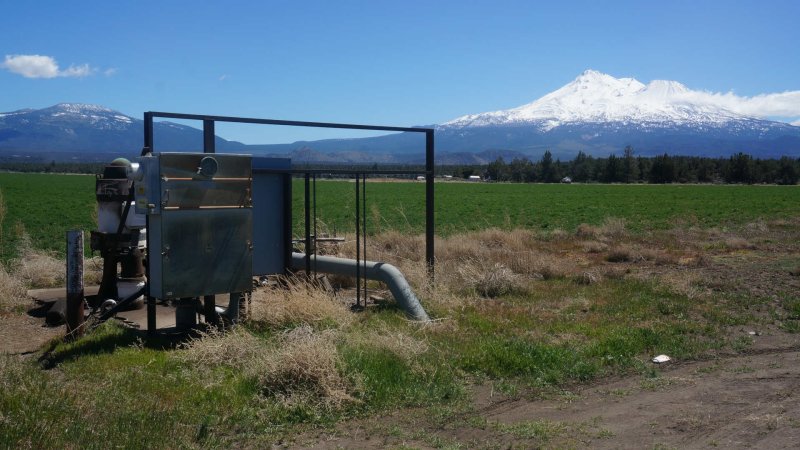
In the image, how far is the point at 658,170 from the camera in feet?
401

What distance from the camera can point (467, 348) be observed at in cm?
809

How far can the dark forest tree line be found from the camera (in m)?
118

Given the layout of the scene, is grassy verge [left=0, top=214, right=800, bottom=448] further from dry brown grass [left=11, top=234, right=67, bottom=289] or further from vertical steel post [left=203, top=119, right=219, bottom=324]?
dry brown grass [left=11, top=234, right=67, bottom=289]

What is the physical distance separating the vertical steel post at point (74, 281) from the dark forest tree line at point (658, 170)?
4806 inches

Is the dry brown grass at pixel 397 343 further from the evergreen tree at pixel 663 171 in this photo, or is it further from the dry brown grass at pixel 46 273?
the evergreen tree at pixel 663 171

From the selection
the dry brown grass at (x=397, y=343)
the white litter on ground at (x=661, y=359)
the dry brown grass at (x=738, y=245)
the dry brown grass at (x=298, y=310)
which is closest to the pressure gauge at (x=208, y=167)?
the dry brown grass at (x=298, y=310)

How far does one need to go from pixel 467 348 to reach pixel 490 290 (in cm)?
378

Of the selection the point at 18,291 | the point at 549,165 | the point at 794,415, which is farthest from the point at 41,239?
the point at 549,165

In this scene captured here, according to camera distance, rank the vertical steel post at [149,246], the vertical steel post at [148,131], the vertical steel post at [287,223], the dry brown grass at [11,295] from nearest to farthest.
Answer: the vertical steel post at [149,246] < the vertical steel post at [148,131] < the vertical steel post at [287,223] < the dry brown grass at [11,295]

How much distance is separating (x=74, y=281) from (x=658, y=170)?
4842 inches

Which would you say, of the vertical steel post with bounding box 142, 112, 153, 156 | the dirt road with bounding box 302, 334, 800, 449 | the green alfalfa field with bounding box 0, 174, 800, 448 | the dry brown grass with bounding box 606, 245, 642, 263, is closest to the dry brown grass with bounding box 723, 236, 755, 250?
the dry brown grass with bounding box 606, 245, 642, 263

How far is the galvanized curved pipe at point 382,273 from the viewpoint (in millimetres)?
9509

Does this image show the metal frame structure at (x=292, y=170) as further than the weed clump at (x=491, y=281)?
No

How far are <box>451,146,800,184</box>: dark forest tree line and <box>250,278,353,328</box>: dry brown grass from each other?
120 metres
